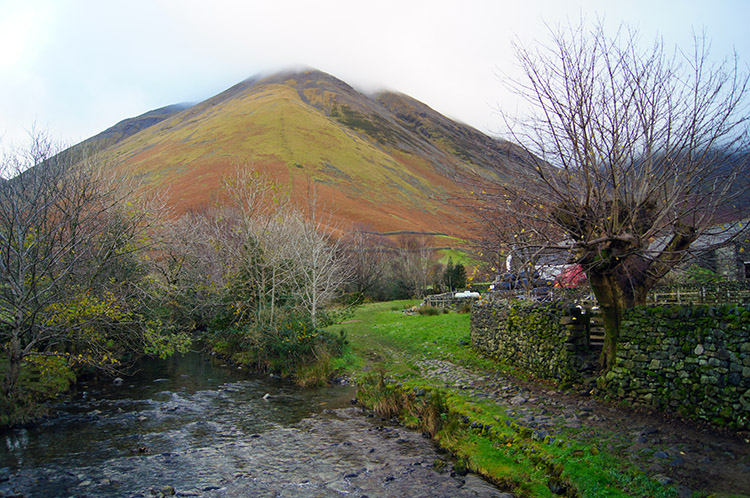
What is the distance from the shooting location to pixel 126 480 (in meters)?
9.91

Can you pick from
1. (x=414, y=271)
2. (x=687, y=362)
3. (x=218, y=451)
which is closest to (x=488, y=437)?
(x=687, y=362)

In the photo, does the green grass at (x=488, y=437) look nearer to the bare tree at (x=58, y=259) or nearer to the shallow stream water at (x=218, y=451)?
the shallow stream water at (x=218, y=451)

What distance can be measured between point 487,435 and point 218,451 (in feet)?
21.1

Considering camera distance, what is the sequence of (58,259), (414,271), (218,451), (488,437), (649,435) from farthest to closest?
(414,271) → (58,259) → (218,451) → (488,437) → (649,435)

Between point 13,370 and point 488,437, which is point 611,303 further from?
point 13,370

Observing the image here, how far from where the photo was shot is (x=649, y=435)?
363 inches

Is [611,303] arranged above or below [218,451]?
above

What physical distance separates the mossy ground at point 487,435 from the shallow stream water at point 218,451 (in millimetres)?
538

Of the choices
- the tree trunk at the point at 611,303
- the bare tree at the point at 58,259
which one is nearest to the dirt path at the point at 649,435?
the tree trunk at the point at 611,303

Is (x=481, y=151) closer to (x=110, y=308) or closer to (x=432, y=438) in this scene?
(x=432, y=438)

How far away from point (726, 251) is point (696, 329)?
91.9 feet

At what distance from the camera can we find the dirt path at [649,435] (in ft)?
24.5

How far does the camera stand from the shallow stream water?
955cm

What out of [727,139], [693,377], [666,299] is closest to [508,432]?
[693,377]
